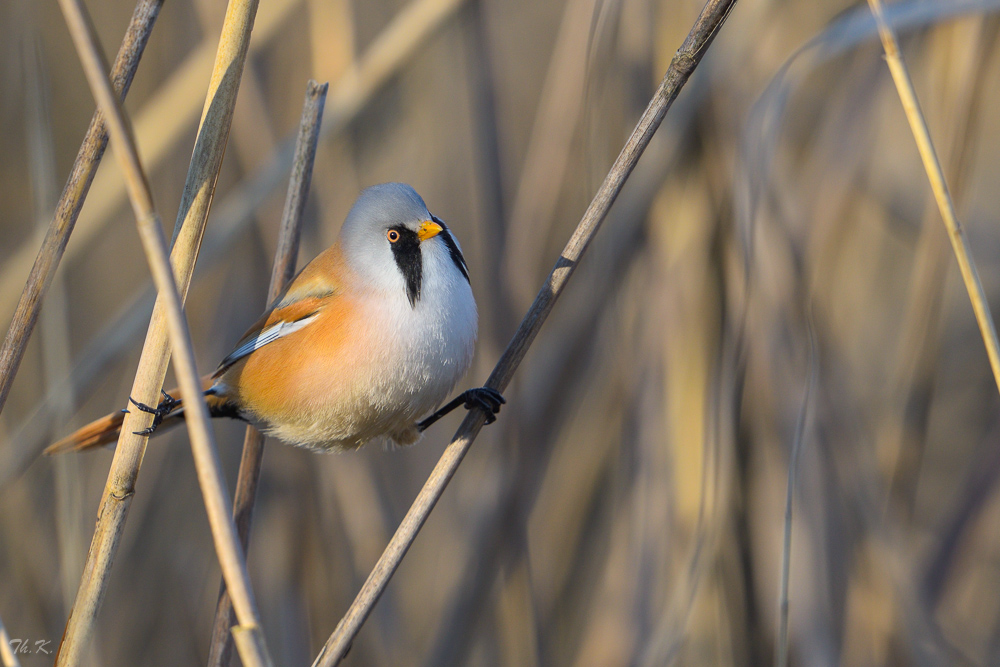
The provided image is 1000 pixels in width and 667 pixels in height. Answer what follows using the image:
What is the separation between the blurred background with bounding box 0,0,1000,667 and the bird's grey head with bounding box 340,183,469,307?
1.52 feet

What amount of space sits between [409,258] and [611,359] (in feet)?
2.90

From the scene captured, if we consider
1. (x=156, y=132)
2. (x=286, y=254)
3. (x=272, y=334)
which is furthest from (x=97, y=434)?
(x=156, y=132)

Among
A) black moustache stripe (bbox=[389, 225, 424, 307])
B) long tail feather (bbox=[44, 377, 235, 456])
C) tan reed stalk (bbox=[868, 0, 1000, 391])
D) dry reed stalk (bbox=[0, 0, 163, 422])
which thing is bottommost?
long tail feather (bbox=[44, 377, 235, 456])

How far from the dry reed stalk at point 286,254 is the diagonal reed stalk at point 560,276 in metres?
0.37

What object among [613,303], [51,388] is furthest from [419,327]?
[51,388]

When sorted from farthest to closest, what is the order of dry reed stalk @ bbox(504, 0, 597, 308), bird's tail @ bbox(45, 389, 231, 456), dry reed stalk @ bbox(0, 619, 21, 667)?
dry reed stalk @ bbox(504, 0, 597, 308) < bird's tail @ bbox(45, 389, 231, 456) < dry reed stalk @ bbox(0, 619, 21, 667)

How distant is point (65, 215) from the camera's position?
1204mm

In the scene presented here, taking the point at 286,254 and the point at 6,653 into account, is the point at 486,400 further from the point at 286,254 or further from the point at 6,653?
the point at 6,653

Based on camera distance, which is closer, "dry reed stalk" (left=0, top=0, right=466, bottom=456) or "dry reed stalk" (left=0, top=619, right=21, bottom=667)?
"dry reed stalk" (left=0, top=619, right=21, bottom=667)

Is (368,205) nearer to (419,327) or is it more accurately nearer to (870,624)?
(419,327)

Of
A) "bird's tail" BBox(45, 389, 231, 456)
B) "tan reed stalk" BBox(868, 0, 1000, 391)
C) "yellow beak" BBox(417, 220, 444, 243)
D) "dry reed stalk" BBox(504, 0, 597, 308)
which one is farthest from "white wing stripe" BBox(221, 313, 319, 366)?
"tan reed stalk" BBox(868, 0, 1000, 391)

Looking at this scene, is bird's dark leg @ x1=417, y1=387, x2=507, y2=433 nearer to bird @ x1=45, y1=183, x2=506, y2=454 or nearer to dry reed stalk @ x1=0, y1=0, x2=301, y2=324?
bird @ x1=45, y1=183, x2=506, y2=454

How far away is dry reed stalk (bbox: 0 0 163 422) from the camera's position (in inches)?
47.1

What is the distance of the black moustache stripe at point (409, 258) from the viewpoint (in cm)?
154
